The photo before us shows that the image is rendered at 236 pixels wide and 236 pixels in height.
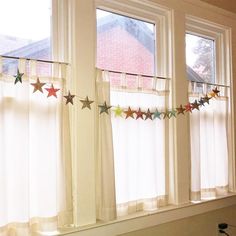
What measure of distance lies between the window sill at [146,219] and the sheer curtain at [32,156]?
120mm

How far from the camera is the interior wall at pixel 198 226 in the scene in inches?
82.6

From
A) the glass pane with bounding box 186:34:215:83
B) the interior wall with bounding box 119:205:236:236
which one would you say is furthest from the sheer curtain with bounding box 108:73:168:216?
the glass pane with bounding box 186:34:215:83

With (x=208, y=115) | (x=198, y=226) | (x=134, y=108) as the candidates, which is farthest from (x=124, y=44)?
(x=198, y=226)

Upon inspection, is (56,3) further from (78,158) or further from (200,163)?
(200,163)

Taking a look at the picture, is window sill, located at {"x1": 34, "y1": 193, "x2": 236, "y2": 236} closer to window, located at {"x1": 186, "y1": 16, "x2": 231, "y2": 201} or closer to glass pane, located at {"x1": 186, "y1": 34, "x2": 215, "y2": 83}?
window, located at {"x1": 186, "y1": 16, "x2": 231, "y2": 201}

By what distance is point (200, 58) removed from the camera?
2578 millimetres

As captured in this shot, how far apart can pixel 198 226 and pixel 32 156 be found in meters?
1.43

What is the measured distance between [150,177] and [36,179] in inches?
31.0

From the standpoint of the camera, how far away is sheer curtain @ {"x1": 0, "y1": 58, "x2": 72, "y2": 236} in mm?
1513

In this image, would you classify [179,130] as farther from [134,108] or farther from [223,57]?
[223,57]

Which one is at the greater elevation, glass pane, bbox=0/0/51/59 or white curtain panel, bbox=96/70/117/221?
glass pane, bbox=0/0/51/59

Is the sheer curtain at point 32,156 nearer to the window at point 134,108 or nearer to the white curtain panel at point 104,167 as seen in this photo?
the white curtain panel at point 104,167

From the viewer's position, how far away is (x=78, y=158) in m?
1.74

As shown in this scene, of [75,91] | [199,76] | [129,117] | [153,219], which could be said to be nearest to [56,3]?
[75,91]
